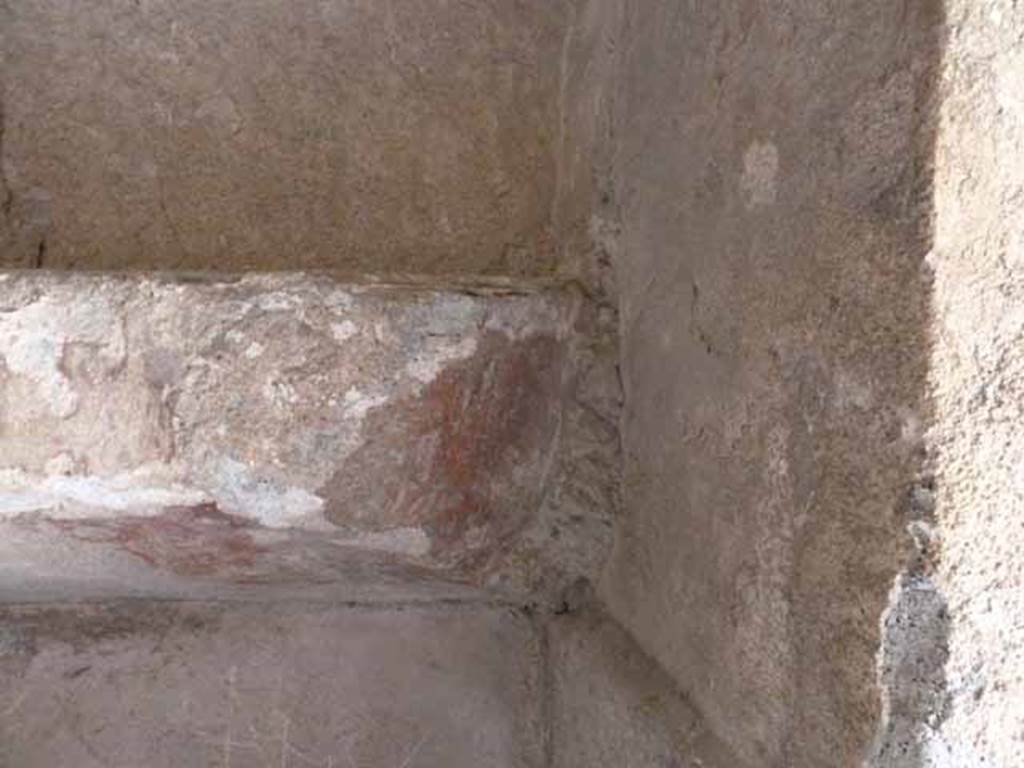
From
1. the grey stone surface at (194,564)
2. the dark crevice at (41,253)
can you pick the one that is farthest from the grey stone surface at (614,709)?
the dark crevice at (41,253)

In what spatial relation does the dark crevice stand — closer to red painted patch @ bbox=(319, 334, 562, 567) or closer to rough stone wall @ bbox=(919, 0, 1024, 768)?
red painted patch @ bbox=(319, 334, 562, 567)

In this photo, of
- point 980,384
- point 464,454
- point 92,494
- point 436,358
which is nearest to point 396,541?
point 464,454

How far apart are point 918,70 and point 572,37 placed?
2.62 ft

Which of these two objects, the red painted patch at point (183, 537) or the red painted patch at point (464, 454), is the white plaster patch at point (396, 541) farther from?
the red painted patch at point (183, 537)

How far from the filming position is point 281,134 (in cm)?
153

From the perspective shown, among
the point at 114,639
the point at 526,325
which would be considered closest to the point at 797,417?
the point at 526,325

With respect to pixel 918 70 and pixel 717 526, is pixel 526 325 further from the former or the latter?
pixel 918 70

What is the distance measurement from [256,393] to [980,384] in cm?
73

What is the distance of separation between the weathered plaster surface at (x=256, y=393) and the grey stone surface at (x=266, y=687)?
0.37m

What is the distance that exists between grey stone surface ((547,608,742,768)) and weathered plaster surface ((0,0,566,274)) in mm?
516

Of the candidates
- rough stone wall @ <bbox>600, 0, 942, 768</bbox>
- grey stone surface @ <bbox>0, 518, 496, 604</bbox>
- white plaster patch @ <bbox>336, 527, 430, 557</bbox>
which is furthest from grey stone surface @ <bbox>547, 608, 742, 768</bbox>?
white plaster patch @ <bbox>336, 527, 430, 557</bbox>

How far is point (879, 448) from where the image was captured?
2.76 ft

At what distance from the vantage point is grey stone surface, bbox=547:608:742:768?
117 centimetres

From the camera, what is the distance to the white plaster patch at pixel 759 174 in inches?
39.4
